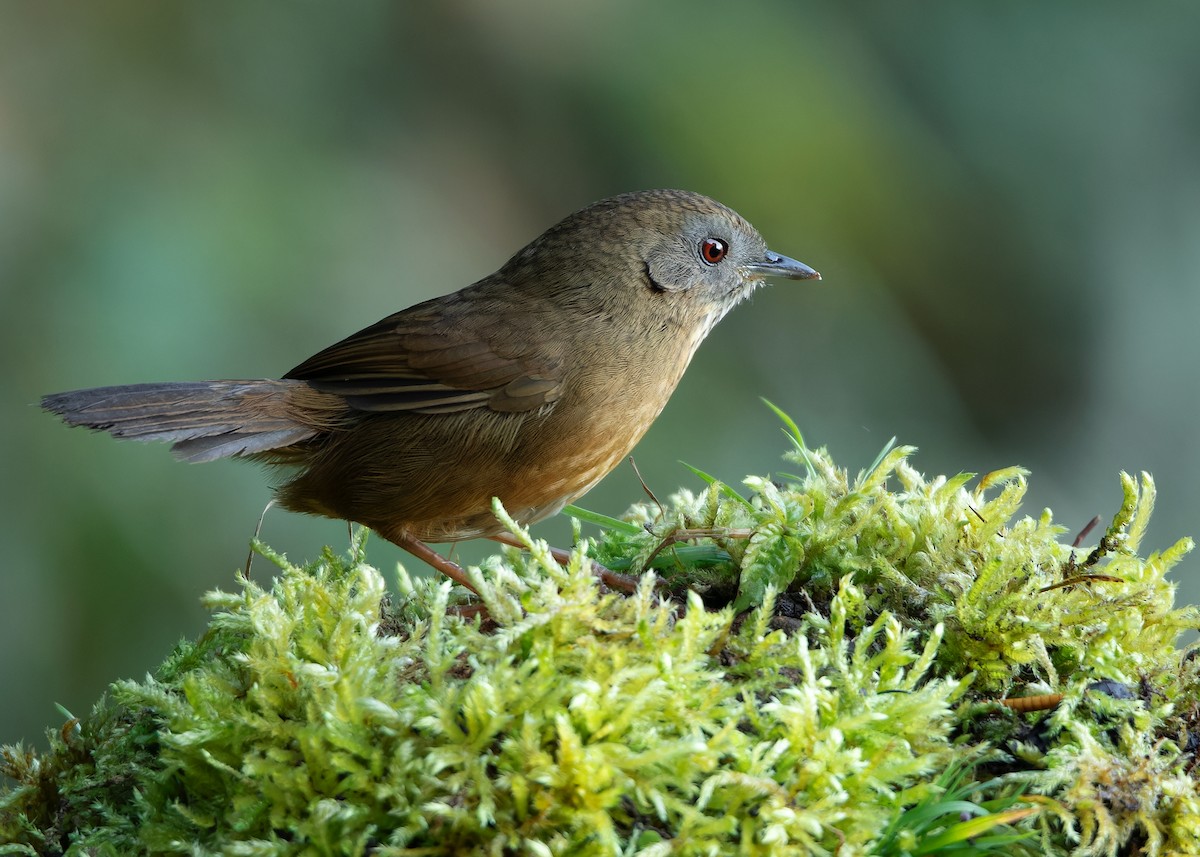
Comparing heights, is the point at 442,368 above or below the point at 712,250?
below

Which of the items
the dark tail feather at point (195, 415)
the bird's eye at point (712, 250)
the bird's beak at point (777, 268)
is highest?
the bird's beak at point (777, 268)

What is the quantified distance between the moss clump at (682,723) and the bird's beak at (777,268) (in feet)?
5.89

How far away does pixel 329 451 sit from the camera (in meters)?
3.59

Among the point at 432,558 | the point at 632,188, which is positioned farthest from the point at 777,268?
the point at 632,188

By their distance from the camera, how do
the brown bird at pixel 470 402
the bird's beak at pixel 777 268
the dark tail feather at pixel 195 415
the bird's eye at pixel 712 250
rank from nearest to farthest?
the dark tail feather at pixel 195 415 < the brown bird at pixel 470 402 < the bird's eye at pixel 712 250 < the bird's beak at pixel 777 268

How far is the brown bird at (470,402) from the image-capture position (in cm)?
344

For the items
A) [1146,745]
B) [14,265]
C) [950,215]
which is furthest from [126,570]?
[950,215]

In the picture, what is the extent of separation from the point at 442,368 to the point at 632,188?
3545mm

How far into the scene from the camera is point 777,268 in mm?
4160

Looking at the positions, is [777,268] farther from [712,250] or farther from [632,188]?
[632,188]

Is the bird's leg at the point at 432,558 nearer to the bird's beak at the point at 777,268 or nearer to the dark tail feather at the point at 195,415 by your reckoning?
the dark tail feather at the point at 195,415

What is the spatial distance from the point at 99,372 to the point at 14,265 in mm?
710

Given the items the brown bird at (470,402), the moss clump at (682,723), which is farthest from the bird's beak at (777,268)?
the moss clump at (682,723)

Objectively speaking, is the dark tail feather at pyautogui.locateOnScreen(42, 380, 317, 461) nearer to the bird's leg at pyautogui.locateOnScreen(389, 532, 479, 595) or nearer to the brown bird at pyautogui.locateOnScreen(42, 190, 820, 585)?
the brown bird at pyautogui.locateOnScreen(42, 190, 820, 585)
